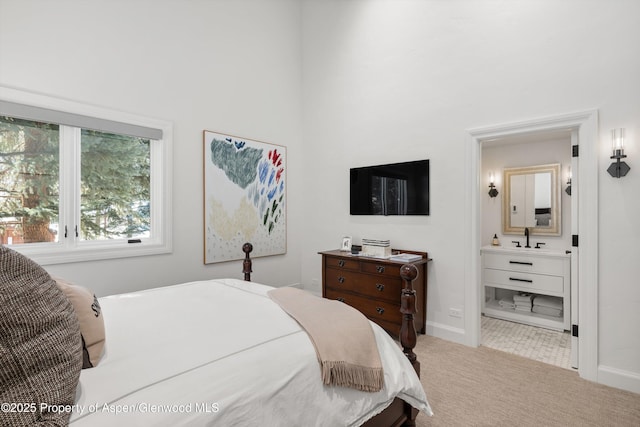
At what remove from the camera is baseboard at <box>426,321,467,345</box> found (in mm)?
3246

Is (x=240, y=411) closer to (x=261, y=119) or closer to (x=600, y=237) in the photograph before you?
(x=600, y=237)

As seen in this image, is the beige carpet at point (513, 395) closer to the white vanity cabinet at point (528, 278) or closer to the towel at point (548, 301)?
the white vanity cabinet at point (528, 278)

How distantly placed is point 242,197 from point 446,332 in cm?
276

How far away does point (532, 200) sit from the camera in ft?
14.0

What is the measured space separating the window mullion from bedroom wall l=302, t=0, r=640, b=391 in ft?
8.86

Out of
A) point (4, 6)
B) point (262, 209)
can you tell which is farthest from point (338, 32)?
point (4, 6)

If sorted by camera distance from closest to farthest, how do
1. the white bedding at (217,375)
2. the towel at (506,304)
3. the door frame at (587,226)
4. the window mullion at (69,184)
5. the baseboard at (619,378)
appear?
the white bedding at (217,375)
the baseboard at (619,378)
the door frame at (587,226)
the window mullion at (69,184)
the towel at (506,304)

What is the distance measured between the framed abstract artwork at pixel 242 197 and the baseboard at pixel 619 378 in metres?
3.44

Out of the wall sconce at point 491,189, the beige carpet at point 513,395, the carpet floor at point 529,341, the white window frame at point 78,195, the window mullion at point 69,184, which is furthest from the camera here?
the wall sconce at point 491,189

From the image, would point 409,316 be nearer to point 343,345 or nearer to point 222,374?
point 343,345

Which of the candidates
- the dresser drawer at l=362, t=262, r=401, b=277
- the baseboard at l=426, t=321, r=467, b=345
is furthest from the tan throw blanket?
the baseboard at l=426, t=321, r=467, b=345

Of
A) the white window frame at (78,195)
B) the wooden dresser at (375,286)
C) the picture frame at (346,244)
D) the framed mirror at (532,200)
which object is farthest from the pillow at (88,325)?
the framed mirror at (532,200)

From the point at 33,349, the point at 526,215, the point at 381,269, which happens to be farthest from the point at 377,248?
the point at 33,349

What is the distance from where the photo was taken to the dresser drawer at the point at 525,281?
3674 millimetres
